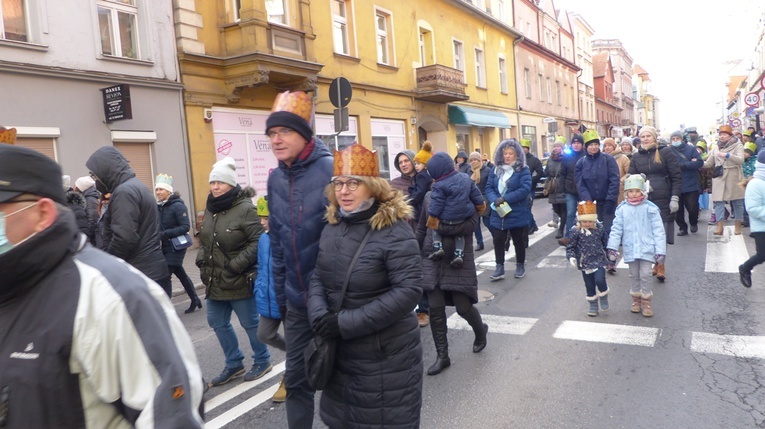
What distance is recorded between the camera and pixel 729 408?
12.6ft

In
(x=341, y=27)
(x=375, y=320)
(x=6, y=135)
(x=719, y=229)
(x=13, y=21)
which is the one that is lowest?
(x=719, y=229)

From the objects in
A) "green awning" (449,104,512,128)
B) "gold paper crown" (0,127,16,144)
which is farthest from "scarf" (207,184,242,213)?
"green awning" (449,104,512,128)

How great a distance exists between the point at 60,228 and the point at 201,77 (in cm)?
1295

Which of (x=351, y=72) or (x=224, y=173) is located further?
(x=351, y=72)

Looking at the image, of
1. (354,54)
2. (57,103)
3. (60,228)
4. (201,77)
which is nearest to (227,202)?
(60,228)

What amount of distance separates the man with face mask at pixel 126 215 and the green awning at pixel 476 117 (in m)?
21.9

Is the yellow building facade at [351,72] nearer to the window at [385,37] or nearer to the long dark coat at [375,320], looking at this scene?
the window at [385,37]

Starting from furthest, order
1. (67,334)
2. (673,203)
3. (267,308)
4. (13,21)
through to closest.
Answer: (13,21) < (673,203) < (267,308) < (67,334)

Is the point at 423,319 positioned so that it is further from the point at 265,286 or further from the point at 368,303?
the point at 368,303

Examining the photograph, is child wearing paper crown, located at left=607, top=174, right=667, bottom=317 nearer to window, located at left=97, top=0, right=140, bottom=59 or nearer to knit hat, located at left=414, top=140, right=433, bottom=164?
knit hat, located at left=414, top=140, right=433, bottom=164

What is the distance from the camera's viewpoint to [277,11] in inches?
598

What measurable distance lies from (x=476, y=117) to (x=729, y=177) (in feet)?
56.1

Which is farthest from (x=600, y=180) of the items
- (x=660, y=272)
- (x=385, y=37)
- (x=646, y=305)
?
(x=385, y=37)

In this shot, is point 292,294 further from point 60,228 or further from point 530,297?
point 530,297
